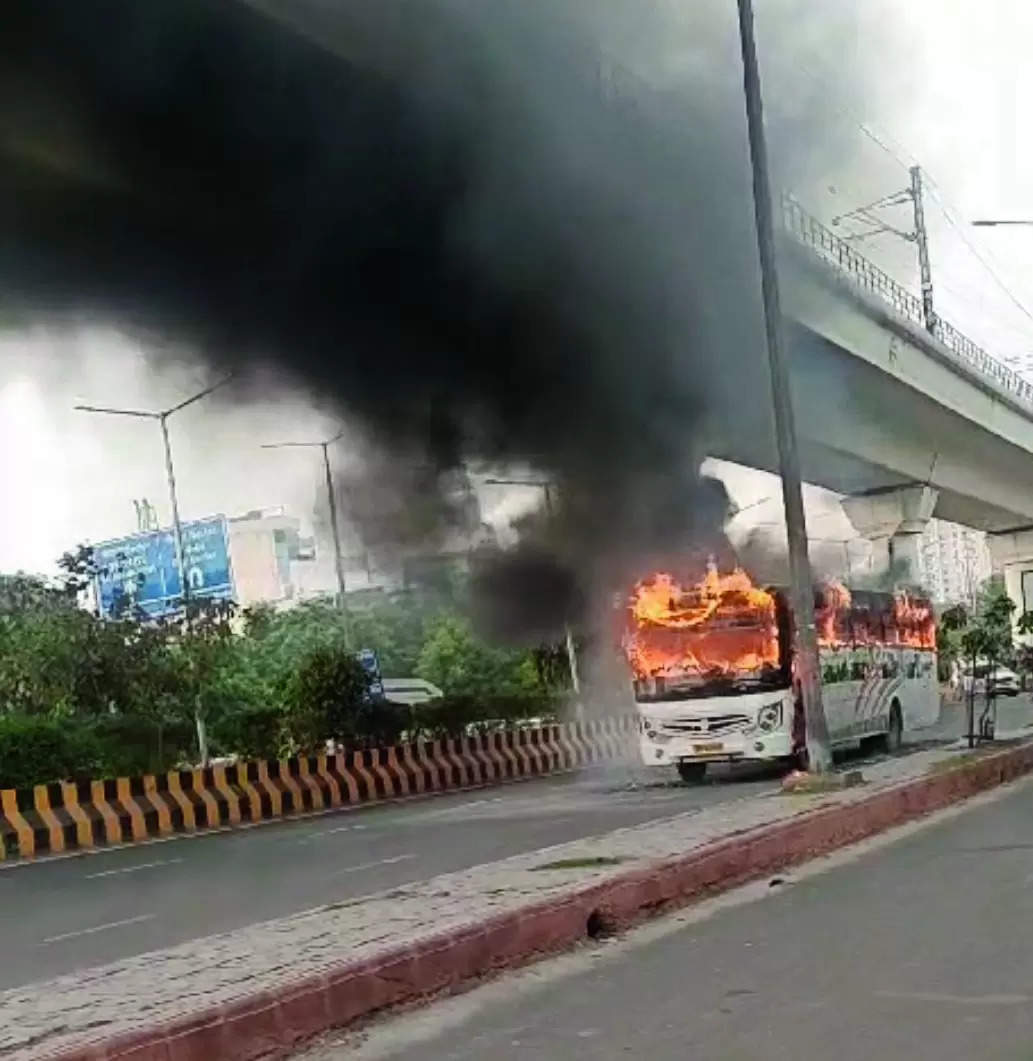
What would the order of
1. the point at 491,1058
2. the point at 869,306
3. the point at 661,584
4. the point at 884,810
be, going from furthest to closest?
1. the point at 869,306
2. the point at 661,584
3. the point at 884,810
4. the point at 491,1058

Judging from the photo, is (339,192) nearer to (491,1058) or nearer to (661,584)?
(661,584)

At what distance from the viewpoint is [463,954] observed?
6660mm

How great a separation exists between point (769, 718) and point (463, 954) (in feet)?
38.5

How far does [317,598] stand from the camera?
1688 inches

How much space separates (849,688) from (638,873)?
12.4 metres

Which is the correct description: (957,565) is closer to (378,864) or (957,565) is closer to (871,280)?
(871,280)

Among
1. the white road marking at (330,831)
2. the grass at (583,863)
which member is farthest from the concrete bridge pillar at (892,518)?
the grass at (583,863)

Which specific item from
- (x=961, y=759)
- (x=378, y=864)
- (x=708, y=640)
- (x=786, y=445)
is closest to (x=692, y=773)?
(x=708, y=640)

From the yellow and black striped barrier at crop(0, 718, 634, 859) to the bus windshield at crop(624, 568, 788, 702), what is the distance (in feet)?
18.2

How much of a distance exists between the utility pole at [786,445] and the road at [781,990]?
468cm

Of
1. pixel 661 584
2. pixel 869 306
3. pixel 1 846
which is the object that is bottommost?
pixel 1 846

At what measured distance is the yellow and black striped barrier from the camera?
1809cm

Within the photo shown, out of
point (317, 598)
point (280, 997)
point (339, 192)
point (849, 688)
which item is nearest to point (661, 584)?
point (849, 688)

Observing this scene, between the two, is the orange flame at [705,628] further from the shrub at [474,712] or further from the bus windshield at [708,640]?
the shrub at [474,712]
